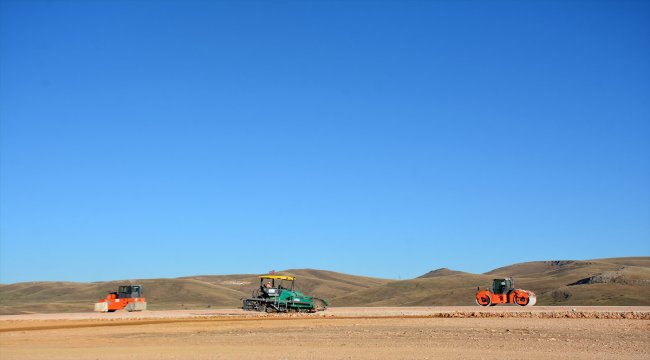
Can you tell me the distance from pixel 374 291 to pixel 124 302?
53271 millimetres

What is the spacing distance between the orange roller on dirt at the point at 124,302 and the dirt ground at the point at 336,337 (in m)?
8.00

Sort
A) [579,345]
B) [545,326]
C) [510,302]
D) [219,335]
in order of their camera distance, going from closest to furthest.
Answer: [579,345] → [219,335] → [545,326] → [510,302]

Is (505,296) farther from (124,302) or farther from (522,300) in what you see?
(124,302)

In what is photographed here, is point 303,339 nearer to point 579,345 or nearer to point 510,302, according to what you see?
point 579,345

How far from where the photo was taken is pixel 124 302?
47219 millimetres

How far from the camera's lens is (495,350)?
22484mm

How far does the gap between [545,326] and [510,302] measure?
20431mm

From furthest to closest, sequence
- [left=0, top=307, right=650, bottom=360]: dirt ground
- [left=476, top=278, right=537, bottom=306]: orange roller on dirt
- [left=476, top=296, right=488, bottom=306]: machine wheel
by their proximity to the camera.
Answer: [left=476, top=296, right=488, bottom=306]: machine wheel → [left=476, top=278, right=537, bottom=306]: orange roller on dirt → [left=0, top=307, right=650, bottom=360]: dirt ground

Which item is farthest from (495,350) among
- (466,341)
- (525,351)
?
(466,341)

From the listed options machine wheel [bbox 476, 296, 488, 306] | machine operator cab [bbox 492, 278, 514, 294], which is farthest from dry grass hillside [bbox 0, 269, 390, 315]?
machine operator cab [bbox 492, 278, 514, 294]

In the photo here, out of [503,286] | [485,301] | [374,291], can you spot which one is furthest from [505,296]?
[374,291]

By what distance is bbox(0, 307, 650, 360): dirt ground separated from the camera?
2211 centimetres

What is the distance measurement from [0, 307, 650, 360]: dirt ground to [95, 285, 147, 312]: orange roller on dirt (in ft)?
26.2

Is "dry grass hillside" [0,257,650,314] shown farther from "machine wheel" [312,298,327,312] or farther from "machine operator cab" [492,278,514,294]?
"machine wheel" [312,298,327,312]
